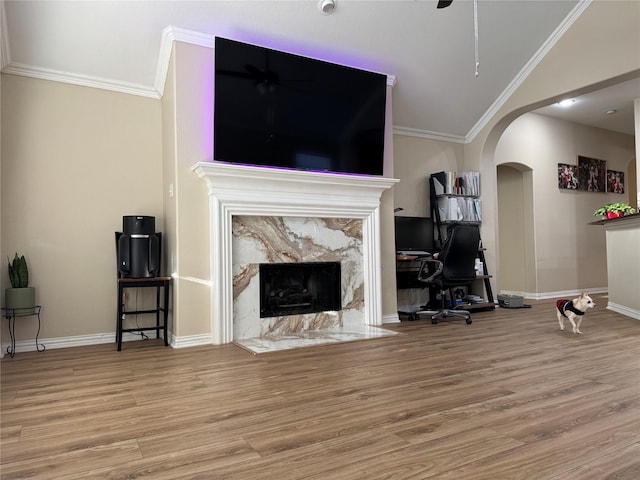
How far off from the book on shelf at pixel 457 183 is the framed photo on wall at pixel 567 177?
8.53 feet

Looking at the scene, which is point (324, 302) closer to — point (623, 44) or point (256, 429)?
point (256, 429)

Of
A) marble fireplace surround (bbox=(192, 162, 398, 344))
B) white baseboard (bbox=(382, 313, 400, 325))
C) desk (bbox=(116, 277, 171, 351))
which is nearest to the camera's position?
desk (bbox=(116, 277, 171, 351))

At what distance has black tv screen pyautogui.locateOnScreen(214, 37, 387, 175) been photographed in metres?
3.83

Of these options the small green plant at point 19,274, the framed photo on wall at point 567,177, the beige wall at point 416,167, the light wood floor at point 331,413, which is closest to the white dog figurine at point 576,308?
the light wood floor at point 331,413

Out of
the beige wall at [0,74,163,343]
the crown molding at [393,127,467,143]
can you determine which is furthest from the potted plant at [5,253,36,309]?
the crown molding at [393,127,467,143]

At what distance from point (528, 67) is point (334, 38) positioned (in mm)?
2536

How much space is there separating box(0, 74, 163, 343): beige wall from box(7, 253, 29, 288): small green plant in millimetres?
178

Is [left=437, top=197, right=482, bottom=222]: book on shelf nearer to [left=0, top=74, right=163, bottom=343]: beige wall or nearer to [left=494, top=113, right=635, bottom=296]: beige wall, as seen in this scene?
[left=494, top=113, right=635, bottom=296]: beige wall

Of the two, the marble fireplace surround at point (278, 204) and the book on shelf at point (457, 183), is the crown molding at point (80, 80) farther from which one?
the book on shelf at point (457, 183)

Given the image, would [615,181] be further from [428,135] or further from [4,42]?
[4,42]

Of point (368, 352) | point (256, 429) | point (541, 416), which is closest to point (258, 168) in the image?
point (368, 352)

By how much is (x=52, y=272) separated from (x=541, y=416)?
3.84 metres

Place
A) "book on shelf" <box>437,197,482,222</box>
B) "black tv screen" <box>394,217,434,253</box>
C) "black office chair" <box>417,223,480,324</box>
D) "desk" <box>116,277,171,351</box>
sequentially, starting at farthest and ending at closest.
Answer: "book on shelf" <box>437,197,482,222</box>
"black tv screen" <box>394,217,434,253</box>
"black office chair" <box>417,223,480,324</box>
"desk" <box>116,277,171,351</box>

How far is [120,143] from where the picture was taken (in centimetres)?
413
